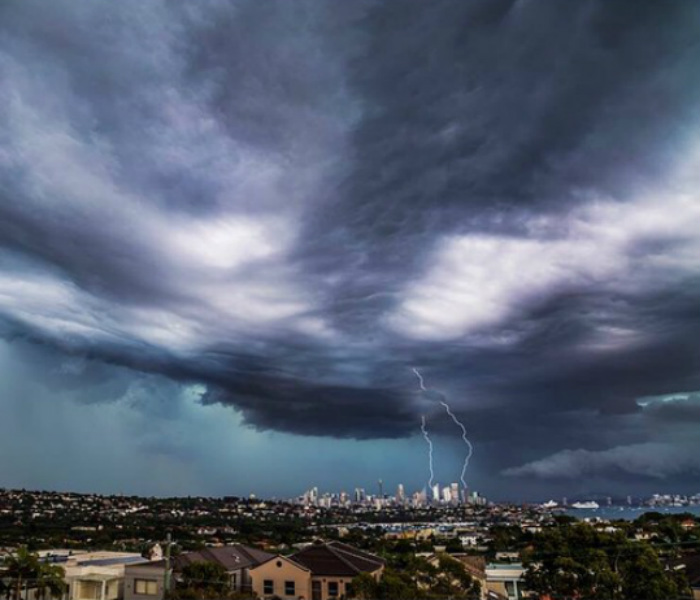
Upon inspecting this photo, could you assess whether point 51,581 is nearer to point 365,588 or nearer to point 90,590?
point 90,590

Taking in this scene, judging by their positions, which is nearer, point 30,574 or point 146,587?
point 30,574

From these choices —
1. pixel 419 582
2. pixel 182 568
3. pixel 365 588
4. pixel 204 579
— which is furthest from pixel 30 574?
pixel 419 582

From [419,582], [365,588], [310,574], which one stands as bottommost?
[419,582]

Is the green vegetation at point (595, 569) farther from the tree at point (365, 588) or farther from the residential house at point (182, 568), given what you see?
the residential house at point (182, 568)

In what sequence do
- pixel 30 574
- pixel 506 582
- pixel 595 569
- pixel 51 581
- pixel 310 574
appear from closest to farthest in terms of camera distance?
pixel 595 569 → pixel 30 574 → pixel 51 581 → pixel 310 574 → pixel 506 582

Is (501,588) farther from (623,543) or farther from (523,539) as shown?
(523,539)

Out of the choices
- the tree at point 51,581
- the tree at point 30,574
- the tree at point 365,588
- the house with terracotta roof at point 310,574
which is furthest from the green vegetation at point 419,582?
the tree at point 30,574

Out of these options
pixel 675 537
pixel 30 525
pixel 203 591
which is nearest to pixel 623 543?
pixel 203 591
